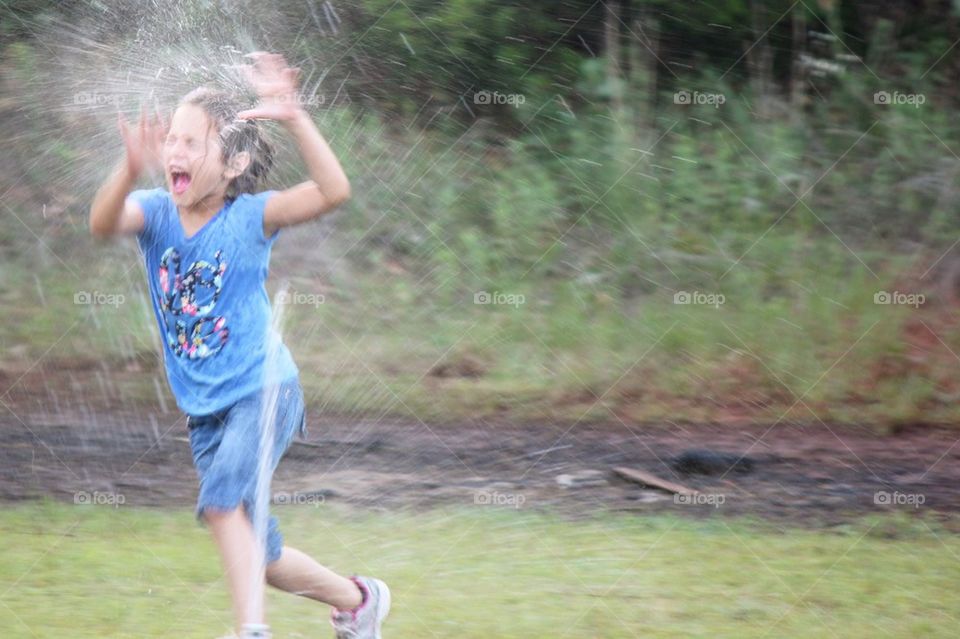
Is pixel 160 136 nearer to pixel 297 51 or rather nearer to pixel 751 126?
pixel 297 51

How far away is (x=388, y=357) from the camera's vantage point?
7.15m

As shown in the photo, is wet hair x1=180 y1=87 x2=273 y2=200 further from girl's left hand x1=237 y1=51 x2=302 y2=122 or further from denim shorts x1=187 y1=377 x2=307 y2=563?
denim shorts x1=187 y1=377 x2=307 y2=563

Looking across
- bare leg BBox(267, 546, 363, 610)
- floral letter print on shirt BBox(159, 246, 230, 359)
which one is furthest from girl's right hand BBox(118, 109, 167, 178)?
bare leg BBox(267, 546, 363, 610)

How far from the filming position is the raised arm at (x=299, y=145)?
334cm

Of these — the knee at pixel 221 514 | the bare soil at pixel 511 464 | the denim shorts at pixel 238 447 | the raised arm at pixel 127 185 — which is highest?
the raised arm at pixel 127 185

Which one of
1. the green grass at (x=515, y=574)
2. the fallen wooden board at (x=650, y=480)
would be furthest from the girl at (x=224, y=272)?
the fallen wooden board at (x=650, y=480)

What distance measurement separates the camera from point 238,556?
340cm

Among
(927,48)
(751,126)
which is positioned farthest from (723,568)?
(927,48)

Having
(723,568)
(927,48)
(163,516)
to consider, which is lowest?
(163,516)

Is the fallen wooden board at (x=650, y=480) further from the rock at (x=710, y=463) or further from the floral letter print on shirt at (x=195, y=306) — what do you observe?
the floral letter print on shirt at (x=195, y=306)

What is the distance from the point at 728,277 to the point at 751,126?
4.18 feet

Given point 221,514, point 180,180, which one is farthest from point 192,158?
point 221,514

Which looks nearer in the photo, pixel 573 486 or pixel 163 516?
pixel 163 516

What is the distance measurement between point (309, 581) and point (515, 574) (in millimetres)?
1125
